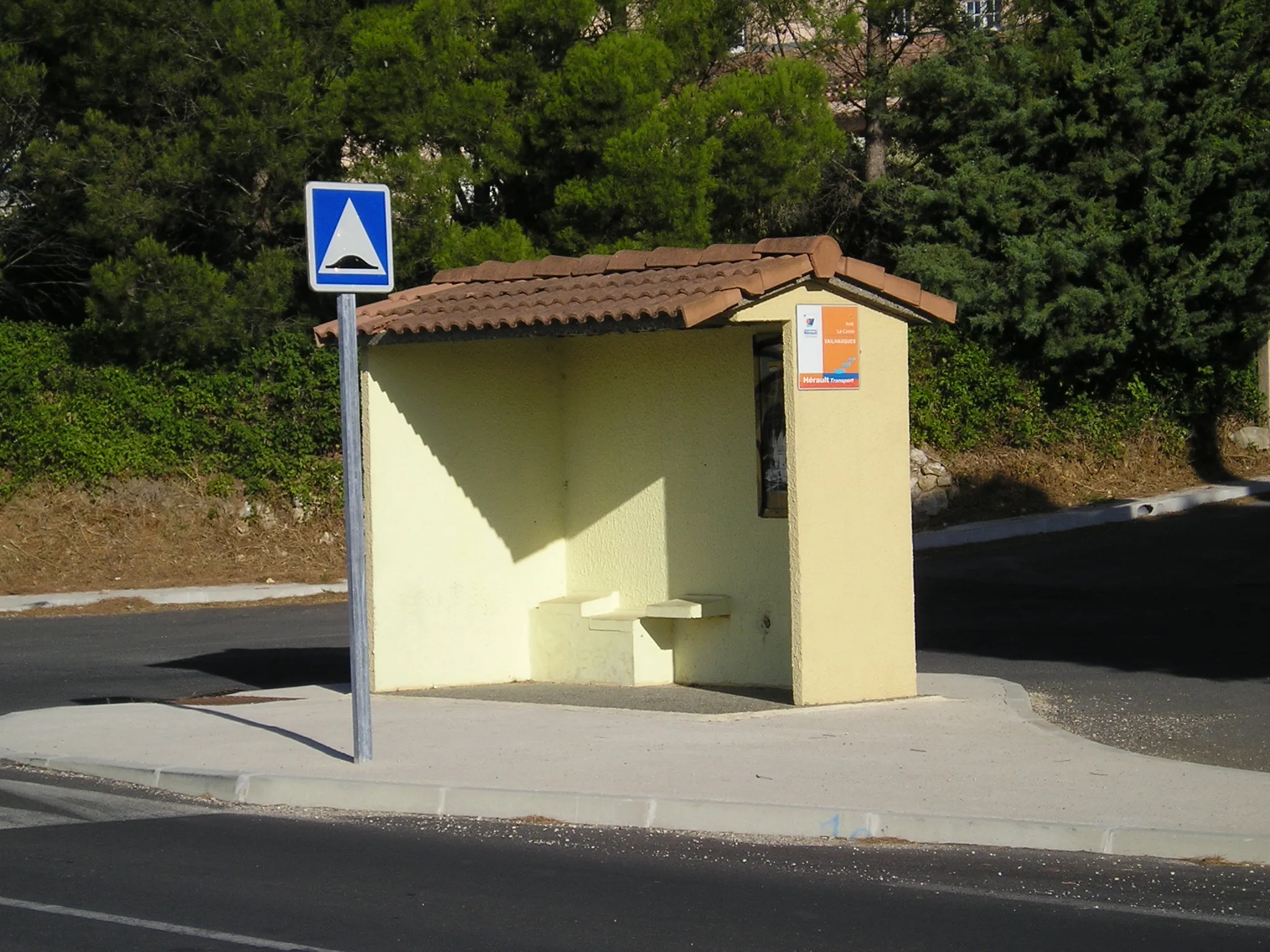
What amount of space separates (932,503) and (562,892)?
18618 millimetres

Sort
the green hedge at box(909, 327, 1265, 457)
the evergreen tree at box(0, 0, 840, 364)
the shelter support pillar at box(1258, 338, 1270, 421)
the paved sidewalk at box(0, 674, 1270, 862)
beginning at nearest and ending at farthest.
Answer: the paved sidewalk at box(0, 674, 1270, 862) < the evergreen tree at box(0, 0, 840, 364) < the green hedge at box(909, 327, 1265, 457) < the shelter support pillar at box(1258, 338, 1270, 421)

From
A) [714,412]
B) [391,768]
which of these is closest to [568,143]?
[714,412]

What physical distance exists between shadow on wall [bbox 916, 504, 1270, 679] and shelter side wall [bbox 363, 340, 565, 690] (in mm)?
4083

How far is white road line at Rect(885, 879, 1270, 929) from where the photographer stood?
5746mm

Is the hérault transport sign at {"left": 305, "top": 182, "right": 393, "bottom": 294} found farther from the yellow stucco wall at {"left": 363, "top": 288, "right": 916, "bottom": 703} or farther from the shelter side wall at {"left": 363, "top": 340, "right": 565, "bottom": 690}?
the shelter side wall at {"left": 363, "top": 340, "right": 565, "bottom": 690}

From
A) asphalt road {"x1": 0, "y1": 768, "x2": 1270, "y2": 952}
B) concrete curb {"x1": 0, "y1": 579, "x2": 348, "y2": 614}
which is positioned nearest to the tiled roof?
asphalt road {"x1": 0, "y1": 768, "x2": 1270, "y2": 952}

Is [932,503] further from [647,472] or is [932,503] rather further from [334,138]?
[647,472]

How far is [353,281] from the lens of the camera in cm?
862

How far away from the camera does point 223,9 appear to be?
21188 millimetres

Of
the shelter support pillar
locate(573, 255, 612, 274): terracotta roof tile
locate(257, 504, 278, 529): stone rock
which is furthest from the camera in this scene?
the shelter support pillar

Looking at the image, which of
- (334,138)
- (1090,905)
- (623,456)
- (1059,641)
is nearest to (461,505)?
(623,456)

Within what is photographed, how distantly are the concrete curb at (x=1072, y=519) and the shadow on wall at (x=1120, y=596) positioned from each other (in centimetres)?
31

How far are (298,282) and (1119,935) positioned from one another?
1920cm

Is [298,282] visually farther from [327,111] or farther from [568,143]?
[568,143]
